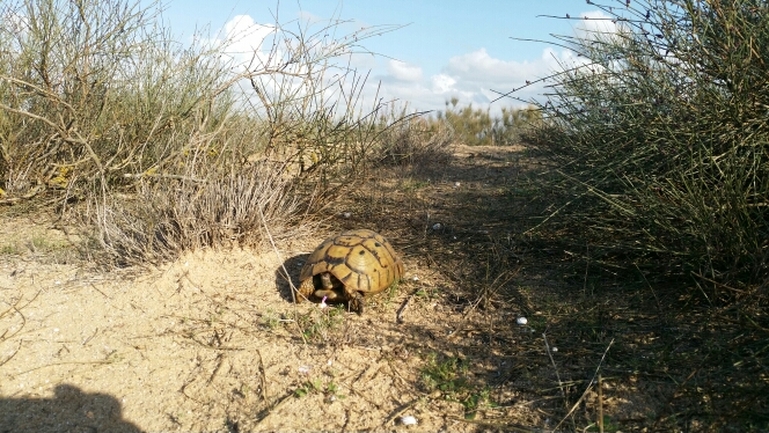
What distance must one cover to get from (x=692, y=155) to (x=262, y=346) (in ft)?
9.75

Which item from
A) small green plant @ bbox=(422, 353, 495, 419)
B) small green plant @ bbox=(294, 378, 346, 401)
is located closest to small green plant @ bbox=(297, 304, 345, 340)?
small green plant @ bbox=(294, 378, 346, 401)

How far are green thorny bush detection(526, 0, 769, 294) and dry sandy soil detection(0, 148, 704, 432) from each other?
2.47 feet

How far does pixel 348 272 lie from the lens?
4.16 meters

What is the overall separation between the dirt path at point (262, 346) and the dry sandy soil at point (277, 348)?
0.01 metres

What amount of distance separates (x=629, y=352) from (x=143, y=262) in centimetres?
356

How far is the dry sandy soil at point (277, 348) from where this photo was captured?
121 inches

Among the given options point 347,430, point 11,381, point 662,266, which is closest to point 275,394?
point 347,430

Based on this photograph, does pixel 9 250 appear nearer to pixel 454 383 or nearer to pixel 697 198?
pixel 454 383

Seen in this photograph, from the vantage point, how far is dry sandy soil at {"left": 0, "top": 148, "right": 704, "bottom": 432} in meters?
3.09

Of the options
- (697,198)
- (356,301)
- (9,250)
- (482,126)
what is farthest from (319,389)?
(482,126)

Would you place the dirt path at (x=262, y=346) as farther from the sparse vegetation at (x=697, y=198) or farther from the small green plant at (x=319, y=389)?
the sparse vegetation at (x=697, y=198)

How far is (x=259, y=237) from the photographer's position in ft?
16.4

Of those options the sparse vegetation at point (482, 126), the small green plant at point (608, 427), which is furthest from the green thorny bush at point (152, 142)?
the sparse vegetation at point (482, 126)

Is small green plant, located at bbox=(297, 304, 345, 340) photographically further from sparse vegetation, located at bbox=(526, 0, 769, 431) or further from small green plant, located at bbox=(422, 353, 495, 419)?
sparse vegetation, located at bbox=(526, 0, 769, 431)
